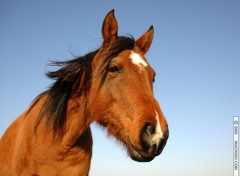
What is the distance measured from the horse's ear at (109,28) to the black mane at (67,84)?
0.47ft

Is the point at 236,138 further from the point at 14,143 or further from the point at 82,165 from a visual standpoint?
the point at 14,143

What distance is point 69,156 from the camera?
201 inches

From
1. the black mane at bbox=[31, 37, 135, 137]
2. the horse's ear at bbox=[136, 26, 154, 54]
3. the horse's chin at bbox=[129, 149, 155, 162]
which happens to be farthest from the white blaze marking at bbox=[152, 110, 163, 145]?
the horse's ear at bbox=[136, 26, 154, 54]

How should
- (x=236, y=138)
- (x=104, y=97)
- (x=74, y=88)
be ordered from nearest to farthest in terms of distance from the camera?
1. (x=104, y=97)
2. (x=74, y=88)
3. (x=236, y=138)

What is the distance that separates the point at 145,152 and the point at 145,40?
2.79 m

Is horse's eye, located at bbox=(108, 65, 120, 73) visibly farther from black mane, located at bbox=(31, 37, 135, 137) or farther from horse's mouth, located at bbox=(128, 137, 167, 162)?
horse's mouth, located at bbox=(128, 137, 167, 162)

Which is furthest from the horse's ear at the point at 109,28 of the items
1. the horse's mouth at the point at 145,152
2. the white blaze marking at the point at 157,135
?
the white blaze marking at the point at 157,135

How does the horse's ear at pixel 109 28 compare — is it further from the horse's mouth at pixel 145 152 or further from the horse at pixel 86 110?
the horse's mouth at pixel 145 152

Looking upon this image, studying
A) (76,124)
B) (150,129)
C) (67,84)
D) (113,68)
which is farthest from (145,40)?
(150,129)

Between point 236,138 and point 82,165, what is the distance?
22.3ft

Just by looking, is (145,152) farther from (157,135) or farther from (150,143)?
(157,135)

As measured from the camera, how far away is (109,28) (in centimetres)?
528

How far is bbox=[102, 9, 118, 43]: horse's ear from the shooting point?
5.13 meters

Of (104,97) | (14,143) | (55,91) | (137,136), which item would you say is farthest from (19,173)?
(137,136)
